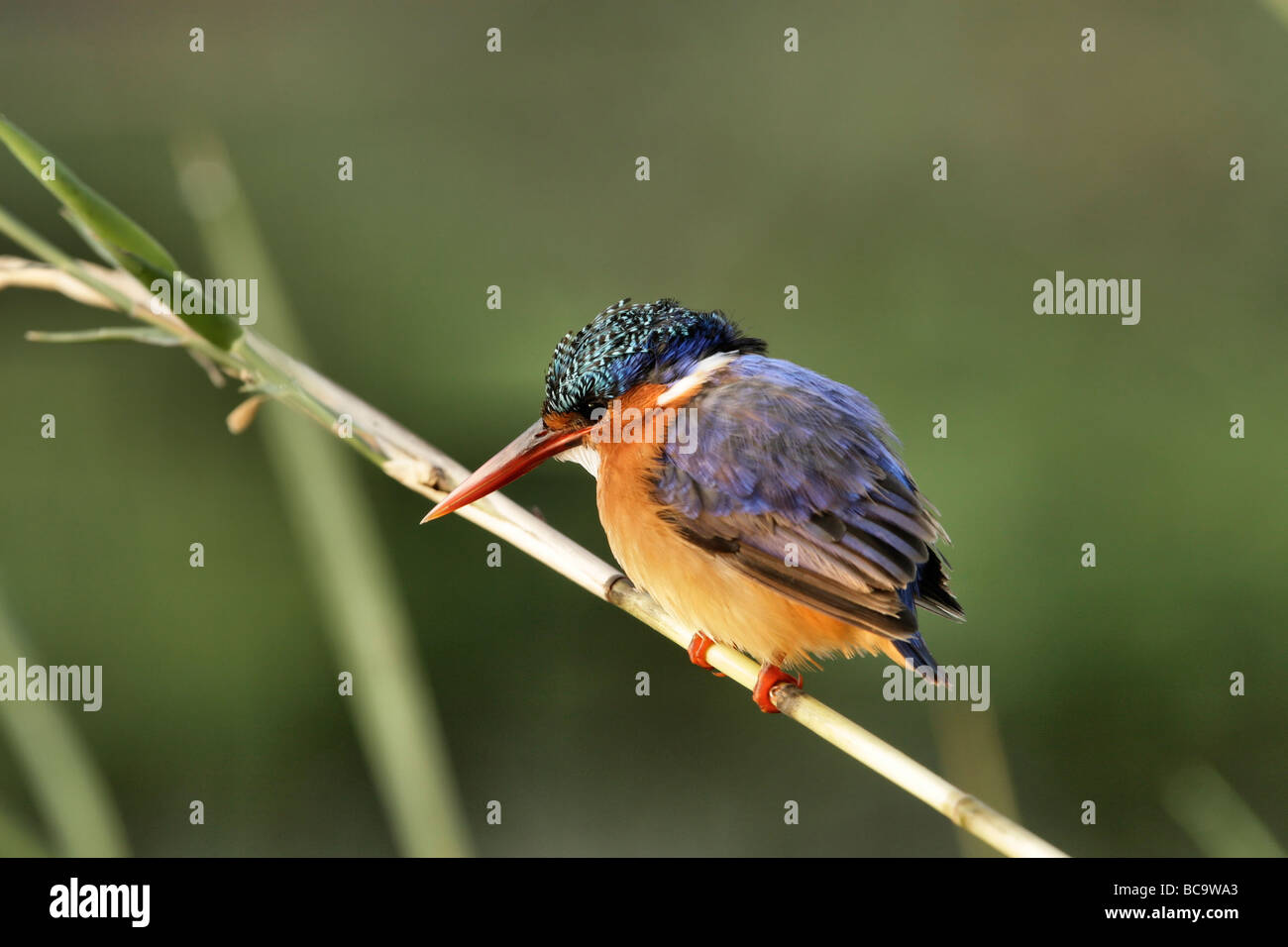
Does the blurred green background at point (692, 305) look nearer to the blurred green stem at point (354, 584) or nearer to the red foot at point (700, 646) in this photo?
the red foot at point (700, 646)

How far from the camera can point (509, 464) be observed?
2.19 m

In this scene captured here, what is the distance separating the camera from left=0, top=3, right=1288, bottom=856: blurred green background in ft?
13.1

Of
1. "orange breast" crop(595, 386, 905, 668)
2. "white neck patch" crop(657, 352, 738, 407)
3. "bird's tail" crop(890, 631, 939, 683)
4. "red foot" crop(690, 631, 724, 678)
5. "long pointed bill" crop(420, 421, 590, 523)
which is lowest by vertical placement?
"bird's tail" crop(890, 631, 939, 683)

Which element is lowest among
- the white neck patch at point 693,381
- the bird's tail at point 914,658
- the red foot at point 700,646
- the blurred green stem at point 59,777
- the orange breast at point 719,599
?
the blurred green stem at point 59,777

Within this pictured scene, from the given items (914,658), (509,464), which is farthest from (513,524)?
(914,658)

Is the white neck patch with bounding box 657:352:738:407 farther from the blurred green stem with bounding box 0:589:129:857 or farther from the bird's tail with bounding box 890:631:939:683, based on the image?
the blurred green stem with bounding box 0:589:129:857

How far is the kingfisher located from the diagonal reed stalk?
76 millimetres

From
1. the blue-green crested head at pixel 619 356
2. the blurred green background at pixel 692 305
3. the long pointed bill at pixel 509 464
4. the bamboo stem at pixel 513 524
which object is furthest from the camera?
the blurred green background at pixel 692 305

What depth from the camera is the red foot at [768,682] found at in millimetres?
2100

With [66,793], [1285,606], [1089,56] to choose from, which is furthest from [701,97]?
[66,793]

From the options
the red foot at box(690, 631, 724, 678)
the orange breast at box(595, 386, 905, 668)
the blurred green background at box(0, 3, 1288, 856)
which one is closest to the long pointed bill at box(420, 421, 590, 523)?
the orange breast at box(595, 386, 905, 668)

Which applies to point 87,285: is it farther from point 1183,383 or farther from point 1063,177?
point 1063,177

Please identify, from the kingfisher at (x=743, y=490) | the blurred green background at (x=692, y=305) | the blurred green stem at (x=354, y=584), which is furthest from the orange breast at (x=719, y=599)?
the blurred green background at (x=692, y=305)

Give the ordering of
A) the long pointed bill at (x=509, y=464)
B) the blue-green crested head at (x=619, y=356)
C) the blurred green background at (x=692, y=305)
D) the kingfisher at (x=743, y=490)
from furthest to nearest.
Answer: the blurred green background at (x=692, y=305)
the blue-green crested head at (x=619, y=356)
the kingfisher at (x=743, y=490)
the long pointed bill at (x=509, y=464)
